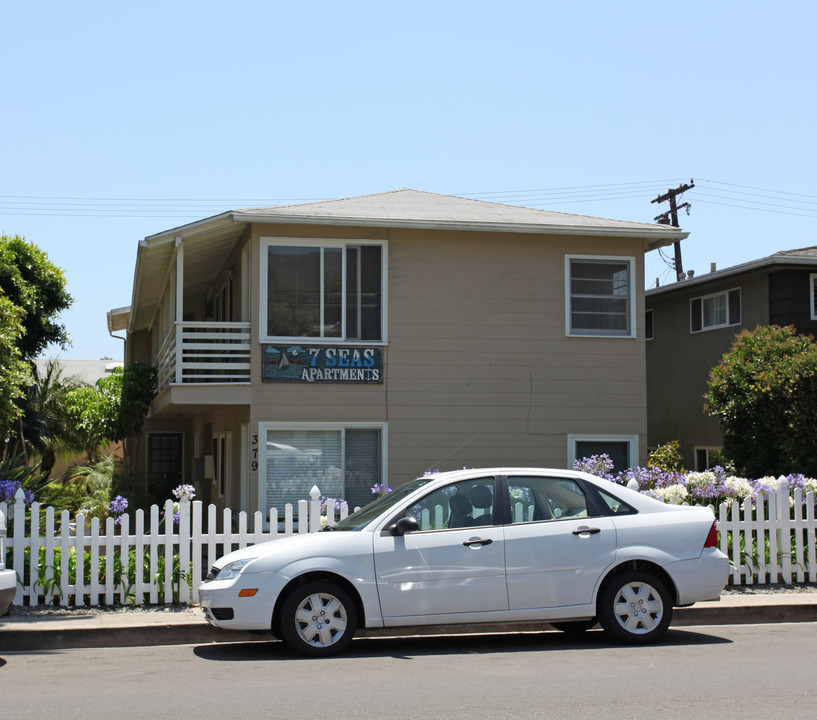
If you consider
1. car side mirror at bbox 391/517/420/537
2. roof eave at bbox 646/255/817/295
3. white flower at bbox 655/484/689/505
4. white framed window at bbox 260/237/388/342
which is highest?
roof eave at bbox 646/255/817/295

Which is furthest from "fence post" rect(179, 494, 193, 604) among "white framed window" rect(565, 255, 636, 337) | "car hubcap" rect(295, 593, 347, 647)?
"white framed window" rect(565, 255, 636, 337)

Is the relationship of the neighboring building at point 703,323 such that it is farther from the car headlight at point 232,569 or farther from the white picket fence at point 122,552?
the car headlight at point 232,569

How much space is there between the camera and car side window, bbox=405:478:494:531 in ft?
28.2

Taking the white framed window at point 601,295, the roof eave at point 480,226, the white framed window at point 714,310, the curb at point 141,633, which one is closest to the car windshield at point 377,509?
the curb at point 141,633

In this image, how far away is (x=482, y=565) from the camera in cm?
839

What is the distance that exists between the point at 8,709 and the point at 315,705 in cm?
196

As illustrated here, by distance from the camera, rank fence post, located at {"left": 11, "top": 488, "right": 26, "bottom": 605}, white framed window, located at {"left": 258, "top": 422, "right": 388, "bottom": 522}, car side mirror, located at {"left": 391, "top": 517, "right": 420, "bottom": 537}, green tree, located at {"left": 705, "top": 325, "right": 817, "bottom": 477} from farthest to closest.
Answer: green tree, located at {"left": 705, "top": 325, "right": 817, "bottom": 477} < white framed window, located at {"left": 258, "top": 422, "right": 388, "bottom": 522} < fence post, located at {"left": 11, "top": 488, "right": 26, "bottom": 605} < car side mirror, located at {"left": 391, "top": 517, "right": 420, "bottom": 537}

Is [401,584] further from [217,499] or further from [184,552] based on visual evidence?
[217,499]

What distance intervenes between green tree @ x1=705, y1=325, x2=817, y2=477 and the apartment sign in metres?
5.96

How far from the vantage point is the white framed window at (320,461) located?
15383mm

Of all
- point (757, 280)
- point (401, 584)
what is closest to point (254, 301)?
point (401, 584)

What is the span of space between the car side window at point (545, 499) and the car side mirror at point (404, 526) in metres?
0.93

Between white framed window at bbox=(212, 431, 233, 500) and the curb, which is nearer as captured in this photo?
the curb

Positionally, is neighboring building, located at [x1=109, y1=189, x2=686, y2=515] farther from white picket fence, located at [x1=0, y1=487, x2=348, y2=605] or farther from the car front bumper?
the car front bumper
